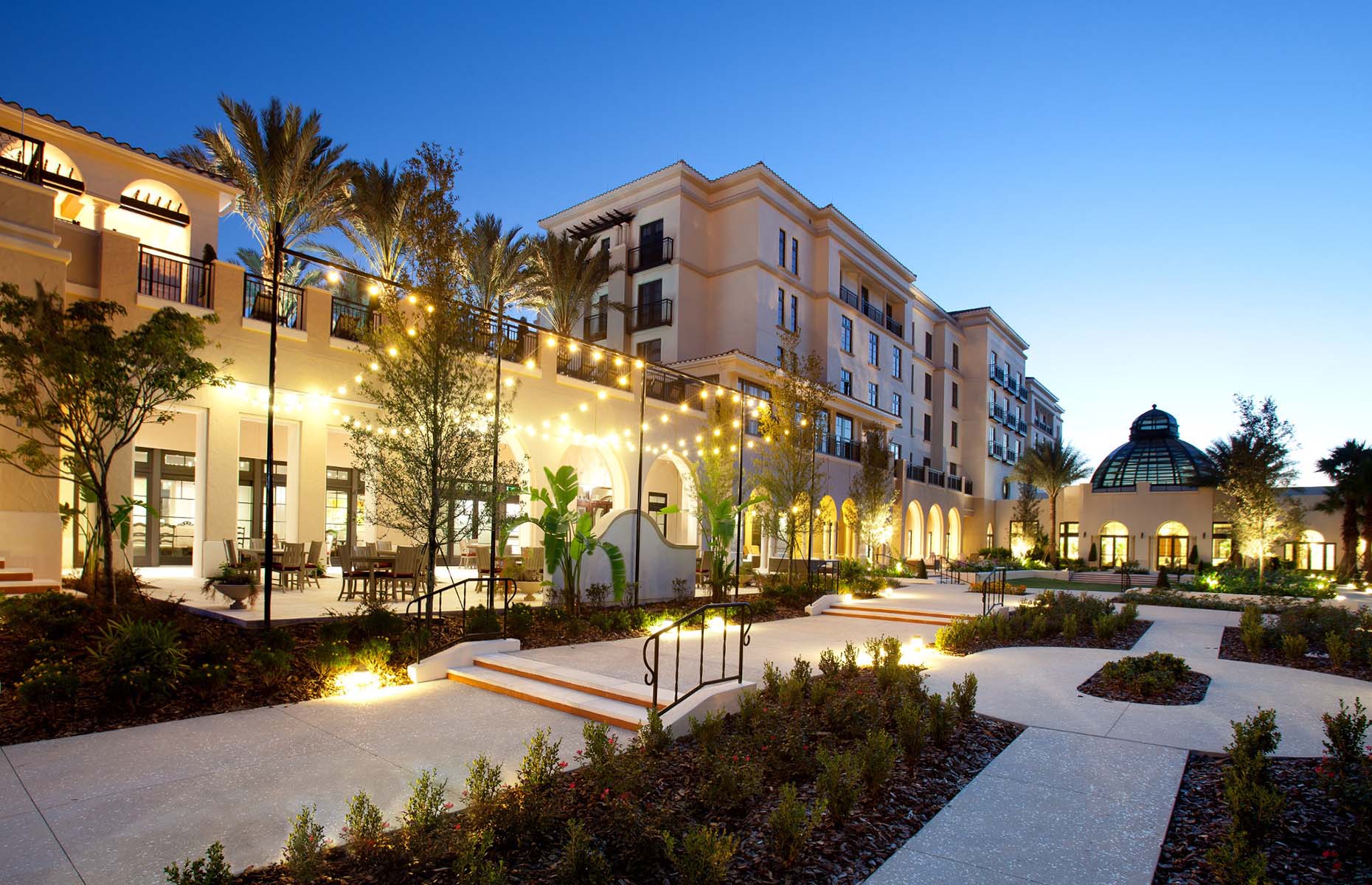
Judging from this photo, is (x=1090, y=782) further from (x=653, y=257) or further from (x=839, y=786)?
(x=653, y=257)

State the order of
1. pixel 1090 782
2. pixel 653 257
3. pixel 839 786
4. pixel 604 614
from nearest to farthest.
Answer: pixel 839 786 → pixel 1090 782 → pixel 604 614 → pixel 653 257

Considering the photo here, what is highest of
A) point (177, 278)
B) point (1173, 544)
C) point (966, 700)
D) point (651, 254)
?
point (651, 254)

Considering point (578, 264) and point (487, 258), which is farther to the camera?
point (578, 264)

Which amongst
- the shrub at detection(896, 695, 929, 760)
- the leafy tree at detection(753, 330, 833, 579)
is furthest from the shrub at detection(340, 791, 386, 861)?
the leafy tree at detection(753, 330, 833, 579)

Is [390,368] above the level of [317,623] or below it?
above

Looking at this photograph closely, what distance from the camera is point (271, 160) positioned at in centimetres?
2156

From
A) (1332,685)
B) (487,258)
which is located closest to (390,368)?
(1332,685)

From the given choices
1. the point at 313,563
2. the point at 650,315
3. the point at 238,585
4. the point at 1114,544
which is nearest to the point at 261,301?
the point at 313,563

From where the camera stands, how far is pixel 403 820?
480 cm

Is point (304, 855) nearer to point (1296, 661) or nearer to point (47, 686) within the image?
point (47, 686)

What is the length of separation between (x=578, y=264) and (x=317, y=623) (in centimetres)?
2297

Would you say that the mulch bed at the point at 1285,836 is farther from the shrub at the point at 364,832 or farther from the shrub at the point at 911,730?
the shrub at the point at 364,832

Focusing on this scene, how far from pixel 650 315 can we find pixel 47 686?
29406 mm

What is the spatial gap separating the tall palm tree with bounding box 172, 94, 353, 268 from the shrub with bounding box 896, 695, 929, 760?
20688 mm
